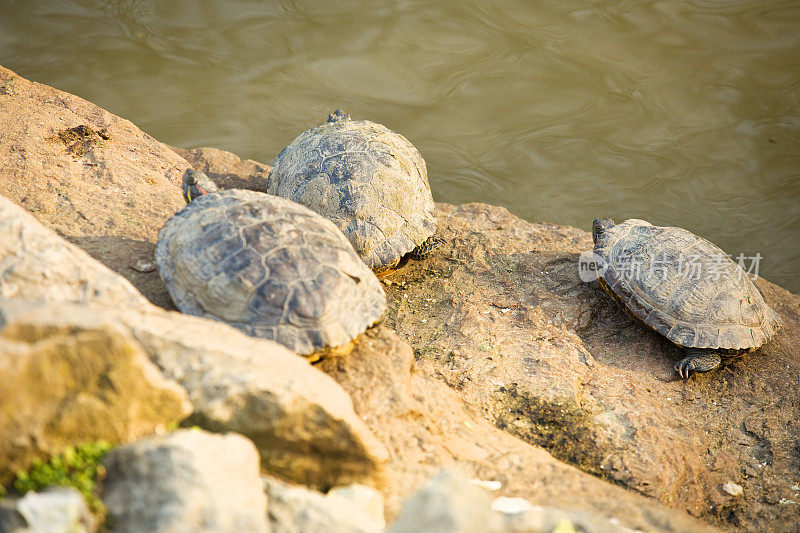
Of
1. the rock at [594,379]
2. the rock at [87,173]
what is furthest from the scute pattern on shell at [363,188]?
the rock at [87,173]

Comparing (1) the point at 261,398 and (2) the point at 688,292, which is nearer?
(1) the point at 261,398

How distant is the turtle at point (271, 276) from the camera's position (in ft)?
12.7

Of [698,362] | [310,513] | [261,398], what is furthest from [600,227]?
[310,513]

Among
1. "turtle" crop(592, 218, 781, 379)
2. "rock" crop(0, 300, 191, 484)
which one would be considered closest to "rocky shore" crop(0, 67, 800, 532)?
"rock" crop(0, 300, 191, 484)

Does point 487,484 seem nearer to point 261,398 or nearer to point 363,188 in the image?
point 261,398

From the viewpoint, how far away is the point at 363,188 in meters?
5.45

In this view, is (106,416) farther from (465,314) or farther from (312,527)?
(465,314)

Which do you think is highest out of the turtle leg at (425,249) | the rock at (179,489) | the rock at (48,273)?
the rock at (48,273)

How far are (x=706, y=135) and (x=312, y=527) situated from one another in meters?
8.40

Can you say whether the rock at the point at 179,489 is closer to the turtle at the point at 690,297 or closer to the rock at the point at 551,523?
the rock at the point at 551,523

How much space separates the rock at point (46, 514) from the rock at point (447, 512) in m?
1.10

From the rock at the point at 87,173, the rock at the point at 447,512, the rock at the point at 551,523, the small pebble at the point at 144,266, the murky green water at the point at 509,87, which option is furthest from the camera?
the murky green water at the point at 509,87

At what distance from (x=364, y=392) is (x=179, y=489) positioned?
5.70 feet

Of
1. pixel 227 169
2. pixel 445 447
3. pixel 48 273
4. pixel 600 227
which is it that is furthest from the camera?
pixel 227 169
